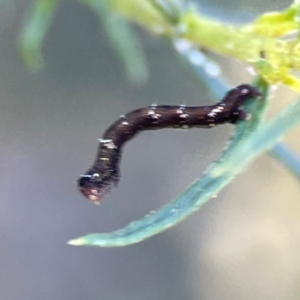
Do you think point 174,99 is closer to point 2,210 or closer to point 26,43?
point 2,210

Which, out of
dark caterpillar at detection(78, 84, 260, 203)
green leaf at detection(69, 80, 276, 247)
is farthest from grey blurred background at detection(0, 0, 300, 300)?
green leaf at detection(69, 80, 276, 247)

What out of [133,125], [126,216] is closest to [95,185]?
[133,125]

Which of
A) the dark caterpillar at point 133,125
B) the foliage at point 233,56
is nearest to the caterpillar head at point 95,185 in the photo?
the dark caterpillar at point 133,125

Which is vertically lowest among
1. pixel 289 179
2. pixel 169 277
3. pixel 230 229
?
pixel 169 277

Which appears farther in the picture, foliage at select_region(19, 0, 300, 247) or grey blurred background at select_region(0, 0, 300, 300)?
grey blurred background at select_region(0, 0, 300, 300)

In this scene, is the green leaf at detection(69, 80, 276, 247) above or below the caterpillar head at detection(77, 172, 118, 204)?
above

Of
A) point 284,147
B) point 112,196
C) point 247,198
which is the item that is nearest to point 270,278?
point 247,198

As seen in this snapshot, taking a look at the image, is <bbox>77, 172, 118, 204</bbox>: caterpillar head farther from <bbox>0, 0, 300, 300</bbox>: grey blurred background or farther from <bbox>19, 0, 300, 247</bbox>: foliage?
<bbox>0, 0, 300, 300</bbox>: grey blurred background
